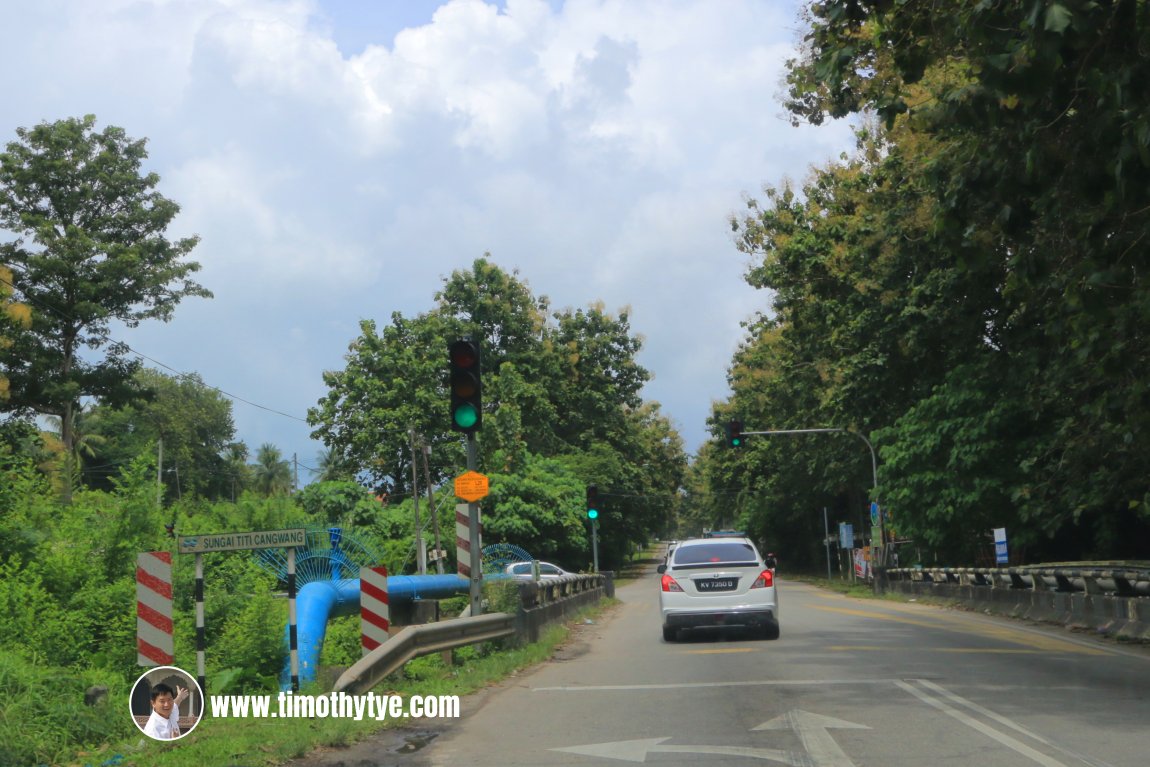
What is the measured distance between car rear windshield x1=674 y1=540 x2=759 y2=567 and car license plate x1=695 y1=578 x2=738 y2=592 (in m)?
0.27

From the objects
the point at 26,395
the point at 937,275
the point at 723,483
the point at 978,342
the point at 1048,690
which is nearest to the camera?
the point at 1048,690

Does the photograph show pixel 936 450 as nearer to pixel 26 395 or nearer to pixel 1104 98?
pixel 1104 98

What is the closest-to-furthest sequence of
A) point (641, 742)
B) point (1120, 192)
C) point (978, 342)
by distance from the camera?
point (641, 742)
point (1120, 192)
point (978, 342)

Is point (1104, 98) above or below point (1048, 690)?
above

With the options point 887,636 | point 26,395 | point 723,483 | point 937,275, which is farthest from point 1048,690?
point 723,483

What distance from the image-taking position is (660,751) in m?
Result: 8.50

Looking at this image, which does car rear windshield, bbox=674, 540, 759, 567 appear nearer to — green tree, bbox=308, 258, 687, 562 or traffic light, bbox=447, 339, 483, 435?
traffic light, bbox=447, 339, 483, 435

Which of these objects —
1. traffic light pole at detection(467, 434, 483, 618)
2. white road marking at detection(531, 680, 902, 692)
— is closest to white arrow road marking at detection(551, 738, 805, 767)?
white road marking at detection(531, 680, 902, 692)

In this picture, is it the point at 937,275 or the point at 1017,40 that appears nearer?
the point at 1017,40

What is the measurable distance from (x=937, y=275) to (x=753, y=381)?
90.7 feet

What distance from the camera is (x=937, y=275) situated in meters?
27.0

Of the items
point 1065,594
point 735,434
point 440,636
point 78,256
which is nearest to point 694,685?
point 440,636

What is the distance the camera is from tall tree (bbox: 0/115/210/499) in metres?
39.4

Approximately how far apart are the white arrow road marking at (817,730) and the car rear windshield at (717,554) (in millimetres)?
8029
